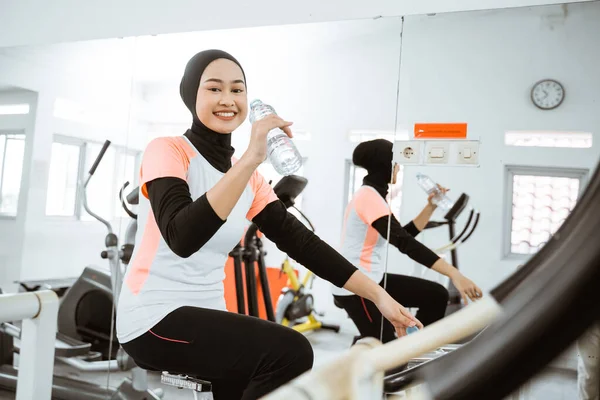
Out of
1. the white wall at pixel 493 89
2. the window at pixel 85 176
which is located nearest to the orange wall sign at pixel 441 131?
the white wall at pixel 493 89

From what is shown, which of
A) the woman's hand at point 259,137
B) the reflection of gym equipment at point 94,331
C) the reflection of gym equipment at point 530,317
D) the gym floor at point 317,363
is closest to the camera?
the reflection of gym equipment at point 530,317

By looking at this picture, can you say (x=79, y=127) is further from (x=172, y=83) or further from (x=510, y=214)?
(x=510, y=214)

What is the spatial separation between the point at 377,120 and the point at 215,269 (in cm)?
101

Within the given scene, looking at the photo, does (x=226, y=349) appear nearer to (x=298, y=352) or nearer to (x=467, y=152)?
(x=298, y=352)

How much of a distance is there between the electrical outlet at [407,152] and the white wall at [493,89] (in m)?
0.05

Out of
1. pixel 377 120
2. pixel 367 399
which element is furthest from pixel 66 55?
pixel 367 399

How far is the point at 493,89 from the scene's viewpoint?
2.08 meters

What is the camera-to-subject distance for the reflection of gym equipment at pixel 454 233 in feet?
6.91

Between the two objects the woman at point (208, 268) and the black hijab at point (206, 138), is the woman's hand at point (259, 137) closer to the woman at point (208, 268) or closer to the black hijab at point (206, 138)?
the woman at point (208, 268)

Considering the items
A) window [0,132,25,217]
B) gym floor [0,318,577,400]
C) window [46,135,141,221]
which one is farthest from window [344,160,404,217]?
window [0,132,25,217]

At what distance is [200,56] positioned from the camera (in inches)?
81.4

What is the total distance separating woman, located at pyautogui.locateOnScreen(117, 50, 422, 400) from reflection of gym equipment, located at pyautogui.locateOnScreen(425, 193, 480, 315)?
762 mm

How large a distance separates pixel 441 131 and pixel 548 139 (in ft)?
1.31

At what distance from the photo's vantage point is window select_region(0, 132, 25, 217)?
3.11m
